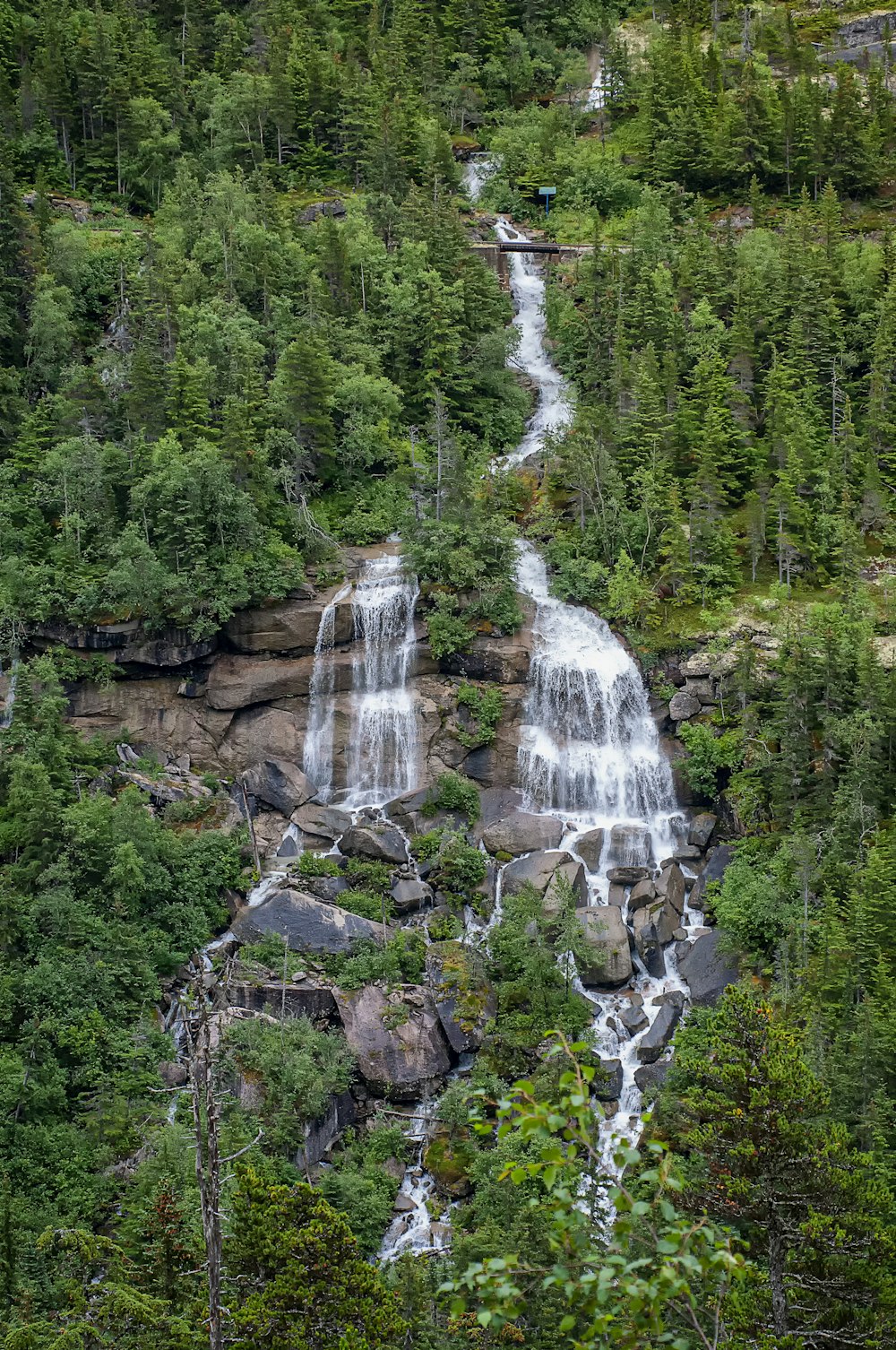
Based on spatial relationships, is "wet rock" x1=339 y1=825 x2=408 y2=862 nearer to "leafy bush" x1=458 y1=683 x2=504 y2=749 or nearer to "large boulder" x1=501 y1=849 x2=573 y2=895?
"large boulder" x1=501 y1=849 x2=573 y2=895

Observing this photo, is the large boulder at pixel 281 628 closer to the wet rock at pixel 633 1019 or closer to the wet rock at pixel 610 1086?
the wet rock at pixel 633 1019

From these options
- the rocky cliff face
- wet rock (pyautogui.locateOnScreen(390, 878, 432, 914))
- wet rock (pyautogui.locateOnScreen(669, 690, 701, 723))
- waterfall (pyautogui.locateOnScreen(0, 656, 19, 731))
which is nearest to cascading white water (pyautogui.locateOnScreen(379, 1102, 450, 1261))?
wet rock (pyautogui.locateOnScreen(390, 878, 432, 914))

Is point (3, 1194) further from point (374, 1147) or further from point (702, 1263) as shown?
point (702, 1263)

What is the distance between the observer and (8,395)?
195ft

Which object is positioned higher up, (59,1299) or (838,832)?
(838,832)

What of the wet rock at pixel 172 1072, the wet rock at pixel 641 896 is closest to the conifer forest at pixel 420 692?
the wet rock at pixel 172 1072

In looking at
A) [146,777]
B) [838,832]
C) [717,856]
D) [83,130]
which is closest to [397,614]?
[146,777]

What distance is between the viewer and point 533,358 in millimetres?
71438

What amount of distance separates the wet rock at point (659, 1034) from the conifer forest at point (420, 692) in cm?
15

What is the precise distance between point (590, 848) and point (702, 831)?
3.99 meters

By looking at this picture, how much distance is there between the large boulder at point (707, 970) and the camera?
42.4 meters

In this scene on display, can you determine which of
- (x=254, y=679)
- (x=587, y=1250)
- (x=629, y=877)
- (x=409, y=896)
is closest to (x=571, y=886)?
(x=629, y=877)

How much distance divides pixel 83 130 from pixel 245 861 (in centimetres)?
5170

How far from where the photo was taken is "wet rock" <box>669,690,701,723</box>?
50.2 meters
